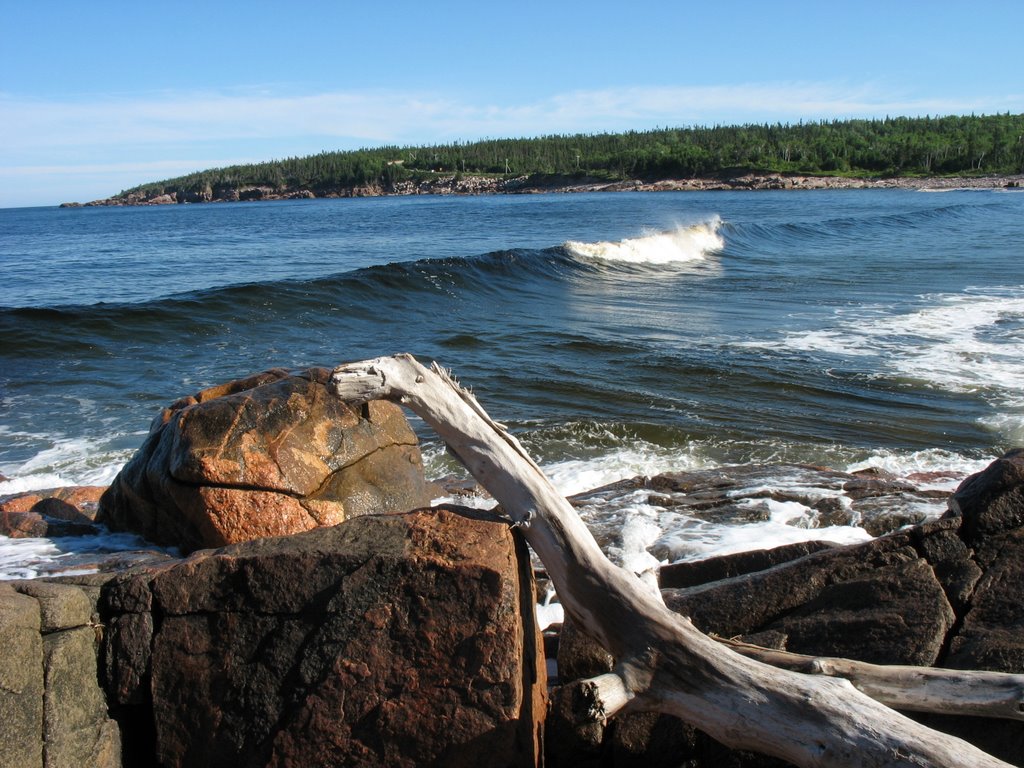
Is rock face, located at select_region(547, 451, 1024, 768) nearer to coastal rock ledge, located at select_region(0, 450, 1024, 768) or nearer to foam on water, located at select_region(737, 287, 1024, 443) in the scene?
coastal rock ledge, located at select_region(0, 450, 1024, 768)

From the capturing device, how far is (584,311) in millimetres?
19891

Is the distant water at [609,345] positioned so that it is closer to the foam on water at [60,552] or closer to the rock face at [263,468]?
the rock face at [263,468]

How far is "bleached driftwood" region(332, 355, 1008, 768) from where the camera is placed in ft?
10.7

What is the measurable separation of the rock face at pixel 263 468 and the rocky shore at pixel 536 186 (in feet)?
269

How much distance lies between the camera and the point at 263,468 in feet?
19.5

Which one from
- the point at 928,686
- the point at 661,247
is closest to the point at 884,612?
the point at 928,686

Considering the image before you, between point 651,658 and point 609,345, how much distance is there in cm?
1178

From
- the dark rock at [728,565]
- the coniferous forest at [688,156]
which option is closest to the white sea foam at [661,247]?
the dark rock at [728,565]

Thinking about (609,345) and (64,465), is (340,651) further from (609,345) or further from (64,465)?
(609,345)

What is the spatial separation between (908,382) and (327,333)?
1053cm

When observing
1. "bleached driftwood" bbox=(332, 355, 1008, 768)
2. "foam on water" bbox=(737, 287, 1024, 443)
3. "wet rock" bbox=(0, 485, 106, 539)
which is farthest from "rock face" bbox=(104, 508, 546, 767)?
"foam on water" bbox=(737, 287, 1024, 443)

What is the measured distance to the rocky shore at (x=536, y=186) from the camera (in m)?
83.9

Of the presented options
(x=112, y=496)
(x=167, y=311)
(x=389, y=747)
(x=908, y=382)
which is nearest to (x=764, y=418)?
(x=908, y=382)

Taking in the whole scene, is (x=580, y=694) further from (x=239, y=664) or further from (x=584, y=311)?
(x=584, y=311)
